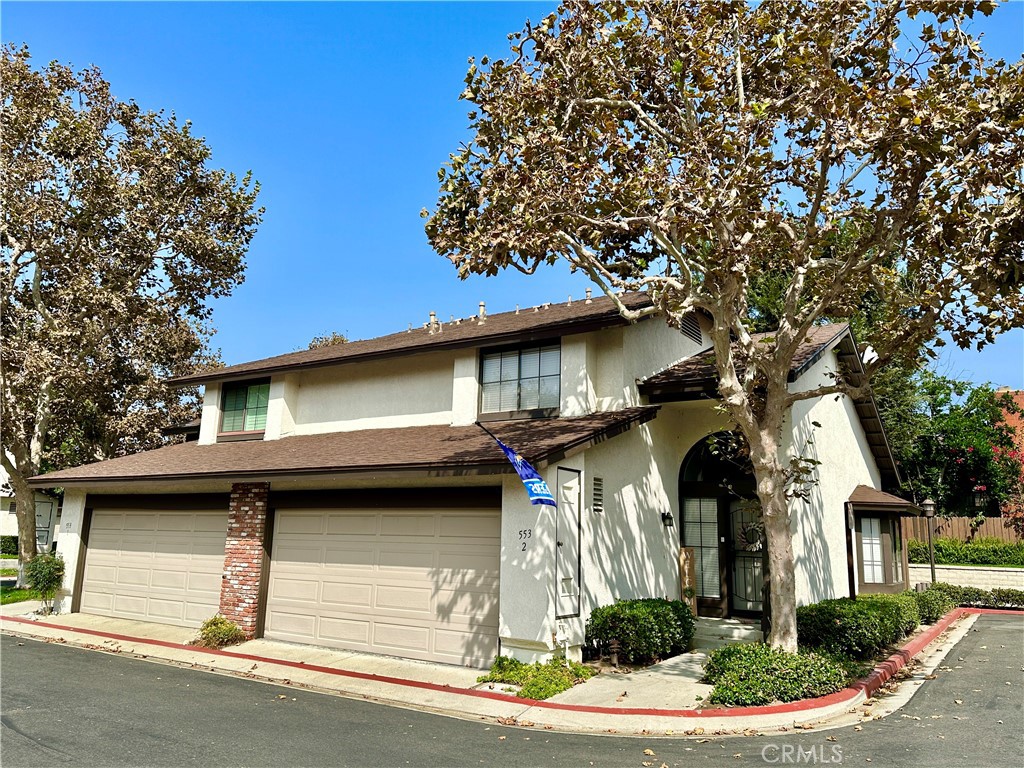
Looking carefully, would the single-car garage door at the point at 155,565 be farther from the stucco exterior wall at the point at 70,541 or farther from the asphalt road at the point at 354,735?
the asphalt road at the point at 354,735

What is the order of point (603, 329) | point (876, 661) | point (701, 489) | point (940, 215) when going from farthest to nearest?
point (701, 489) < point (603, 329) < point (876, 661) < point (940, 215)

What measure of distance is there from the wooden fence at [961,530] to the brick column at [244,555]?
21828mm

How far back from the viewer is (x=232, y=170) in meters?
26.7

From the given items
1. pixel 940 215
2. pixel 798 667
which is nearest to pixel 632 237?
pixel 940 215

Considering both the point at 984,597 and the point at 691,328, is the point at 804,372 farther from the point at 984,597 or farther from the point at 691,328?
the point at 984,597

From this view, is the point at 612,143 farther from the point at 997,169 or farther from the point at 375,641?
the point at 375,641

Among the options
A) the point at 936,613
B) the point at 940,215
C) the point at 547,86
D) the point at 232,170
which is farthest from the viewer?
the point at 232,170

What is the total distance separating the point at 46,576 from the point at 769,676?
1665 cm

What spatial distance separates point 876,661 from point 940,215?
292 inches

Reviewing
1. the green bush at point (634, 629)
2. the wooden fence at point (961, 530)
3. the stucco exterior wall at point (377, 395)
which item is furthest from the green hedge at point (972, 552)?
the stucco exterior wall at point (377, 395)

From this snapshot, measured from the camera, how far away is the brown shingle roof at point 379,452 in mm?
11414

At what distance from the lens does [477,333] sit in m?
15.4

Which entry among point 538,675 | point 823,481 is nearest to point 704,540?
point 823,481

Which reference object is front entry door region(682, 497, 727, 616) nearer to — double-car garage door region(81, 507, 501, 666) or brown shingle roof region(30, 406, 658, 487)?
brown shingle roof region(30, 406, 658, 487)
